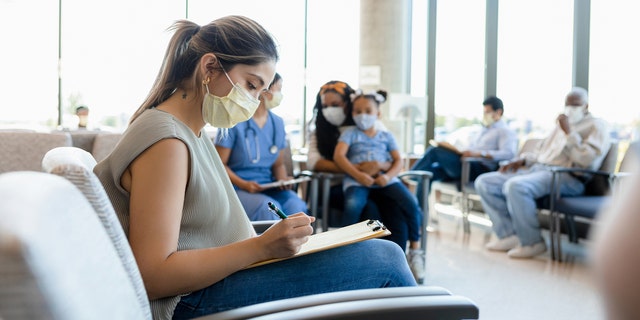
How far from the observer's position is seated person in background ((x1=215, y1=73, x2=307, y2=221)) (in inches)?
136

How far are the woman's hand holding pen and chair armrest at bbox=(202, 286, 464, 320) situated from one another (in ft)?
0.74

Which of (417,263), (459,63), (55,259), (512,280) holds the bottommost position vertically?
(512,280)

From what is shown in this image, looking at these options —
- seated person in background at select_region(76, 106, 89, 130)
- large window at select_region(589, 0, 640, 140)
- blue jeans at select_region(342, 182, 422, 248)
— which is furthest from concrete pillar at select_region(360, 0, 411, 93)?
blue jeans at select_region(342, 182, 422, 248)

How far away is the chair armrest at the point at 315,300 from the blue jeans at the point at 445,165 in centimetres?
493

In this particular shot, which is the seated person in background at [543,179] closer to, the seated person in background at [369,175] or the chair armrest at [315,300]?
the seated person in background at [369,175]

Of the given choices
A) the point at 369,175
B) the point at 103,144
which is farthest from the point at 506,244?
the point at 103,144

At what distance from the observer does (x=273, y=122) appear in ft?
12.3

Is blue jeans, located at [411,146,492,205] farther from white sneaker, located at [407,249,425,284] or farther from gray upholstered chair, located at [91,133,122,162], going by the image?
gray upholstered chair, located at [91,133,122,162]

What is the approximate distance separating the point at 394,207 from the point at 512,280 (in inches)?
36.0

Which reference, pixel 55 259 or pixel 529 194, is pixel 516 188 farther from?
pixel 55 259

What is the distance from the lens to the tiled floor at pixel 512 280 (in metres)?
3.39

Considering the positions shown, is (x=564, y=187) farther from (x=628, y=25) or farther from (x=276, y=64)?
(x=276, y=64)

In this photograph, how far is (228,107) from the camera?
163 cm

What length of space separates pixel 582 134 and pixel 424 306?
422cm
